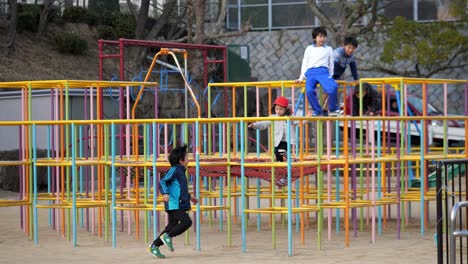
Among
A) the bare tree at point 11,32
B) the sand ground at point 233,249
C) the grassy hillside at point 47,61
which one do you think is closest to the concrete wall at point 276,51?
the grassy hillside at point 47,61

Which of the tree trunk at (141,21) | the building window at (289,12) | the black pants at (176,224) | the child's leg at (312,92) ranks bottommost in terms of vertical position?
the black pants at (176,224)

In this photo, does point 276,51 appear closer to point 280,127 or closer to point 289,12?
point 289,12

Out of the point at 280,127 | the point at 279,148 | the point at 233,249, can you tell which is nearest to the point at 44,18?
the point at 280,127

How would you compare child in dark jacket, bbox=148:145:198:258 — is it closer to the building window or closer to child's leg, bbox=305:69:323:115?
child's leg, bbox=305:69:323:115

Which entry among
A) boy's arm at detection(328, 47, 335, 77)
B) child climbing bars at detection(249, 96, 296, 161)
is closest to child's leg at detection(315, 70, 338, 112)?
boy's arm at detection(328, 47, 335, 77)

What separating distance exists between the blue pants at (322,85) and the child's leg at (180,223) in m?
3.60

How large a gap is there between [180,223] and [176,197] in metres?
0.30

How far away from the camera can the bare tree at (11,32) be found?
3095 cm

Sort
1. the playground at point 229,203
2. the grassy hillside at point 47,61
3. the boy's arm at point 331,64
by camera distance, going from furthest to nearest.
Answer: the grassy hillside at point 47,61 < the boy's arm at point 331,64 < the playground at point 229,203

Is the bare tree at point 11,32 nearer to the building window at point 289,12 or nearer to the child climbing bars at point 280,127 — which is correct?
the building window at point 289,12

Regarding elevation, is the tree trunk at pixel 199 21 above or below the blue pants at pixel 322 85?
above

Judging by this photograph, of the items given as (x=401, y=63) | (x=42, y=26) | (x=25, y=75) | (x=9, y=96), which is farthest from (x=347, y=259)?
(x=401, y=63)

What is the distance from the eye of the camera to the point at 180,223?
12953 millimetres

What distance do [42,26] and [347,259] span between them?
2253 cm
